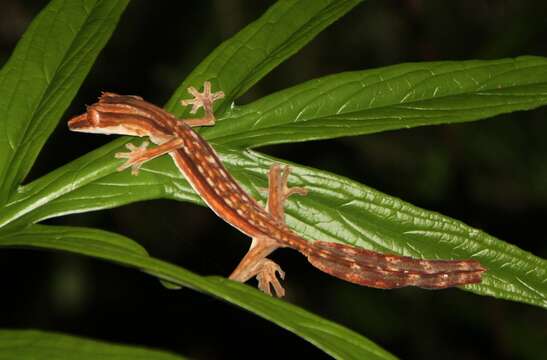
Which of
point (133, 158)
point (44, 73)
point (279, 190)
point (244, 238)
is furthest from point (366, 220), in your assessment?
point (244, 238)

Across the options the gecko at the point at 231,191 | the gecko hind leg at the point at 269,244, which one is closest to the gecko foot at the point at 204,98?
the gecko at the point at 231,191

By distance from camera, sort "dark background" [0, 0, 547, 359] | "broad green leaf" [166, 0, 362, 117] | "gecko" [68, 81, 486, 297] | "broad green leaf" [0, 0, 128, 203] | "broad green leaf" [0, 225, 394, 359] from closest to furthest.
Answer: "broad green leaf" [0, 225, 394, 359], "broad green leaf" [0, 0, 128, 203], "gecko" [68, 81, 486, 297], "broad green leaf" [166, 0, 362, 117], "dark background" [0, 0, 547, 359]

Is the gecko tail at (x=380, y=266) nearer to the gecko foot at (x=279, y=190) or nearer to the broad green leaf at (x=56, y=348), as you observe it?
the gecko foot at (x=279, y=190)

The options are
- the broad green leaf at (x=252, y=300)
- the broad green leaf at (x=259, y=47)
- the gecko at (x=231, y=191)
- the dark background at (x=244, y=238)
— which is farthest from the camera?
the dark background at (x=244, y=238)

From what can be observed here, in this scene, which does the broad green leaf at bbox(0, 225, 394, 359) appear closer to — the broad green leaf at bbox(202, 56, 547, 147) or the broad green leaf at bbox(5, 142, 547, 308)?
the broad green leaf at bbox(5, 142, 547, 308)

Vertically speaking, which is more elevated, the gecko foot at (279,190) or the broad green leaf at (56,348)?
the gecko foot at (279,190)

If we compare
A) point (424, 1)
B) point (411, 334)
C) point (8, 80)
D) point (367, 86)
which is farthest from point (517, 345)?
point (8, 80)

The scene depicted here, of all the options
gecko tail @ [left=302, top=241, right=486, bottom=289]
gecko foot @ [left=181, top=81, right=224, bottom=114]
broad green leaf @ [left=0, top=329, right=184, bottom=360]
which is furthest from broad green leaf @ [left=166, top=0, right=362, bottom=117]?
broad green leaf @ [left=0, top=329, right=184, bottom=360]
